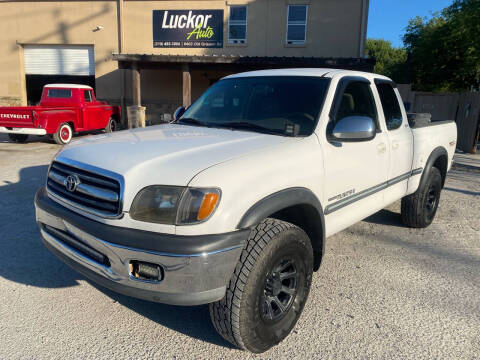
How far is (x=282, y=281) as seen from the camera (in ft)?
8.51

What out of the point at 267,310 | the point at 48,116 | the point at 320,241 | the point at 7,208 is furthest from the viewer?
the point at 48,116

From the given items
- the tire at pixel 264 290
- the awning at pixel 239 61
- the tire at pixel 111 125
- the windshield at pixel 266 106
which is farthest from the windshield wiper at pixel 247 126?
the awning at pixel 239 61

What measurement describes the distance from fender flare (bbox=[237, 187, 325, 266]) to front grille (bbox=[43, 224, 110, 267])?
86 cm

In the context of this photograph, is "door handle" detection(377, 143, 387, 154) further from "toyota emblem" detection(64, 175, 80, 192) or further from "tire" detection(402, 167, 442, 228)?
"toyota emblem" detection(64, 175, 80, 192)

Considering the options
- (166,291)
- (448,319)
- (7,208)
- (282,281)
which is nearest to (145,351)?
(166,291)

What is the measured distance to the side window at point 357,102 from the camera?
3.28 meters

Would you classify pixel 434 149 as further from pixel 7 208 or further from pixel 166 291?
pixel 7 208

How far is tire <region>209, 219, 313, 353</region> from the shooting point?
7.20 feet

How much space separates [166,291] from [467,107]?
13.3 metres

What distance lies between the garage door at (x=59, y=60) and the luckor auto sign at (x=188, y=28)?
3810 millimetres

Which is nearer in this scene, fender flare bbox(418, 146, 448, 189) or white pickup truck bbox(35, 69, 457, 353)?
white pickup truck bbox(35, 69, 457, 353)

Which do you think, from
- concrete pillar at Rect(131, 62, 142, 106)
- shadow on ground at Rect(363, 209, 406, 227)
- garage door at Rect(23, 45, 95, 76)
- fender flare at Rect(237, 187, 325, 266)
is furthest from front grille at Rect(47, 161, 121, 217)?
garage door at Rect(23, 45, 95, 76)

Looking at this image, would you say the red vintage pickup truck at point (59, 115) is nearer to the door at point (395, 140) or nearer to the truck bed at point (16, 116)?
the truck bed at point (16, 116)

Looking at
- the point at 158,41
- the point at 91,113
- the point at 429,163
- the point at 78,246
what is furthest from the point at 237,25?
the point at 78,246
